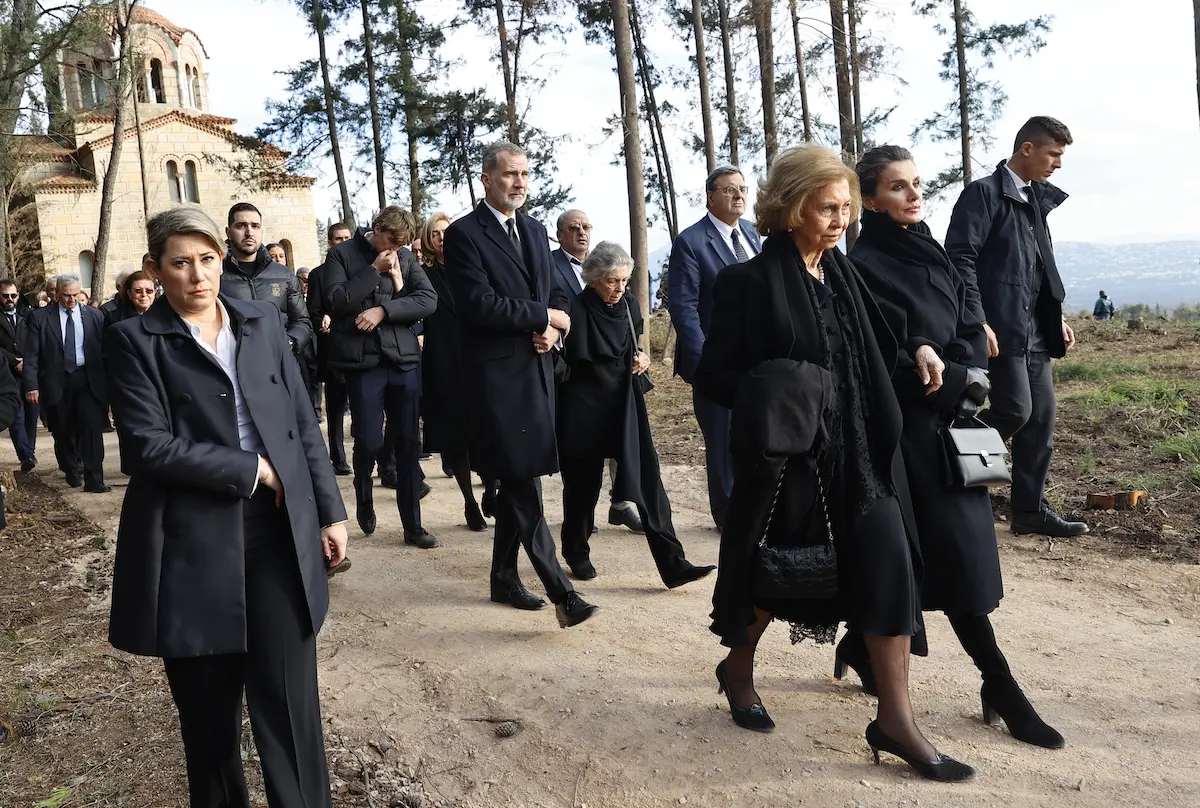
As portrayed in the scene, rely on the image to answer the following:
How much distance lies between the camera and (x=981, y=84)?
94.4ft

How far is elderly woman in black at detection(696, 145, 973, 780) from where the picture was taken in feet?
11.1

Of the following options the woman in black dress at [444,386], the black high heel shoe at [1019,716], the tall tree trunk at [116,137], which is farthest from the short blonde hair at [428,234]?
the tall tree trunk at [116,137]

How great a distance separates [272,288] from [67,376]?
5.18m

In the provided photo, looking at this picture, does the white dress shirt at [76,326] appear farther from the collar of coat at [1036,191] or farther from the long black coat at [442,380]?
the collar of coat at [1036,191]

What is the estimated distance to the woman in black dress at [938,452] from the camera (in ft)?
11.9

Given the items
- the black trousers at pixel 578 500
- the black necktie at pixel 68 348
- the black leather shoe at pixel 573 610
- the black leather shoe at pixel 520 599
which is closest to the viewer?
the black leather shoe at pixel 573 610

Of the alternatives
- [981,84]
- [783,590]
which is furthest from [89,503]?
[981,84]

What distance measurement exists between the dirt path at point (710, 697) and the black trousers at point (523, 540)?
0.73 feet

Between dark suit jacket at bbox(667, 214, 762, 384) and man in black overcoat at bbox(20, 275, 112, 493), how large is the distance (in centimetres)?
677

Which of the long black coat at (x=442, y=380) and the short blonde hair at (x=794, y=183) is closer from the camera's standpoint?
the short blonde hair at (x=794, y=183)

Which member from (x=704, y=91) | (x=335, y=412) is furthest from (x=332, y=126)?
(x=335, y=412)

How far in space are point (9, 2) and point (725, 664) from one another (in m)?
19.0

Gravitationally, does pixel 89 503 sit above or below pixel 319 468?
below

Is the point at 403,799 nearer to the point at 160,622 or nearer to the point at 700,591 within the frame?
the point at 160,622
